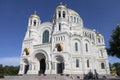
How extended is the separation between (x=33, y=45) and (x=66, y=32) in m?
9.59

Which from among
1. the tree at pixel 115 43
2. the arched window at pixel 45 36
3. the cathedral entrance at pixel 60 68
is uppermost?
the arched window at pixel 45 36

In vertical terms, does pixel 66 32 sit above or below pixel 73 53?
above

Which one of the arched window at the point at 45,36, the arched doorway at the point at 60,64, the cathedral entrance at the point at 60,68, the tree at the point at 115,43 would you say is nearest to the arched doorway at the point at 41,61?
the arched window at the point at 45,36

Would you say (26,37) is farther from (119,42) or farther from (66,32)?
(119,42)

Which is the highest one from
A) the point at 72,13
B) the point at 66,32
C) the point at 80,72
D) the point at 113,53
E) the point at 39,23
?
the point at 72,13

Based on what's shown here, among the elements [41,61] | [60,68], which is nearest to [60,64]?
[60,68]

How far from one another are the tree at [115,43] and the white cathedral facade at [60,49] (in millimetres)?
10191

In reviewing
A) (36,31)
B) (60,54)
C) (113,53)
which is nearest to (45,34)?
(36,31)

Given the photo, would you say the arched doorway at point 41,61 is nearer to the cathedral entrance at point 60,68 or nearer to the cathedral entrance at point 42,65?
the cathedral entrance at point 42,65

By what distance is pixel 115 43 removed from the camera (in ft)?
69.5

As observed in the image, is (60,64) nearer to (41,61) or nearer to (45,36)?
(41,61)

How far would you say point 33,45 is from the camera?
35.5 metres

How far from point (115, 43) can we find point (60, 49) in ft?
42.2

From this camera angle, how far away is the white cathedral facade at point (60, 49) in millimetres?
30875
